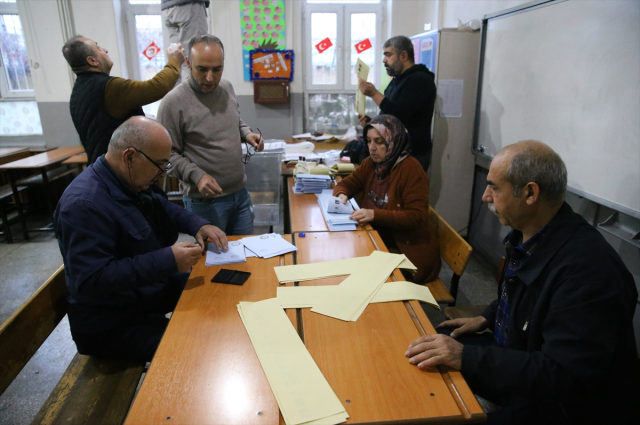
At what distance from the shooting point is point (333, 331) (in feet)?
4.18

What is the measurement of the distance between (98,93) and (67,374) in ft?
4.66

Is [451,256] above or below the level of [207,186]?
below

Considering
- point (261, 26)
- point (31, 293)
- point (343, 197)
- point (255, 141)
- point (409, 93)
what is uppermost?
point (261, 26)

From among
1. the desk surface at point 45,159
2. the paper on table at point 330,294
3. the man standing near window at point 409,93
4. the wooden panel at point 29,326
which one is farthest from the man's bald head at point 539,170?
the desk surface at point 45,159

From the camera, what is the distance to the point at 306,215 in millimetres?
2336

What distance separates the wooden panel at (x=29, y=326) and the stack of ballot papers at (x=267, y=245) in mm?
757

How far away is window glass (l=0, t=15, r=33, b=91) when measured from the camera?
15.8ft

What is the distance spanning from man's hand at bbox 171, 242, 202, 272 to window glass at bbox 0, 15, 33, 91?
191 inches

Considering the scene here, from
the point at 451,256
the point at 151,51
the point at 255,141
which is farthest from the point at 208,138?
the point at 151,51

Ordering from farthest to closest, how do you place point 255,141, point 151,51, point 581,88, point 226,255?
point 151,51
point 255,141
point 581,88
point 226,255

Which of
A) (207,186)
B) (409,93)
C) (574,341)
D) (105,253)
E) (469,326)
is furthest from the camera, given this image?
(409,93)

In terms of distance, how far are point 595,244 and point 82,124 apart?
7.86ft

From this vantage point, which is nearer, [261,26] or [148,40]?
[261,26]

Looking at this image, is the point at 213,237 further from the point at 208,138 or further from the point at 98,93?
the point at 98,93
